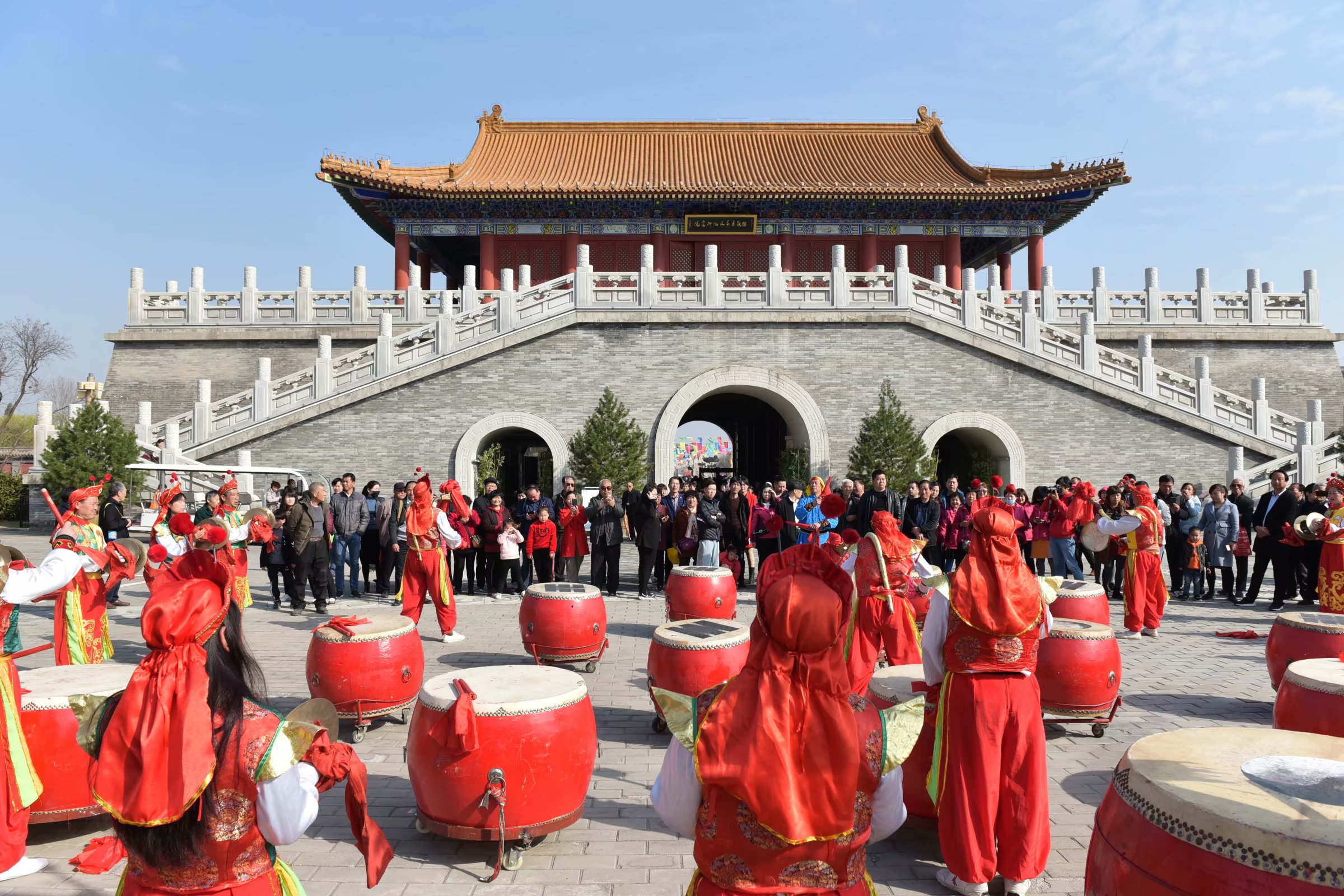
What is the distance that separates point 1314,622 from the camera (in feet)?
17.8

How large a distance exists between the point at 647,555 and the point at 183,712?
903 centimetres

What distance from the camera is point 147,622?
1.97 m

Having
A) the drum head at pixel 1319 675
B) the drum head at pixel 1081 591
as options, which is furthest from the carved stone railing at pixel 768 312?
the drum head at pixel 1319 675

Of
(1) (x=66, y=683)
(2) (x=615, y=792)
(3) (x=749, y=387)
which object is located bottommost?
(2) (x=615, y=792)

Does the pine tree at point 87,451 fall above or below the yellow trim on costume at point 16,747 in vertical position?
above

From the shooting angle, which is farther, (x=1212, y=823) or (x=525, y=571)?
(x=525, y=571)

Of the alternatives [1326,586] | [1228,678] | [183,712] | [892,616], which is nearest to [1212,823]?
[183,712]

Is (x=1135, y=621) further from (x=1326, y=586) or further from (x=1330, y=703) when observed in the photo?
(x=1330, y=703)

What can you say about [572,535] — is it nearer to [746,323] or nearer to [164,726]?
[746,323]

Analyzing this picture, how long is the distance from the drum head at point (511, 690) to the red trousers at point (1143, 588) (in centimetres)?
667

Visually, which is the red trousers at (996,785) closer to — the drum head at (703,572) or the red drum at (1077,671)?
the red drum at (1077,671)

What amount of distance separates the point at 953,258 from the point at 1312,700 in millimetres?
18408

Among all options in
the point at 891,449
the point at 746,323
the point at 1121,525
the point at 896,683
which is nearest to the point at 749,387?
the point at 746,323

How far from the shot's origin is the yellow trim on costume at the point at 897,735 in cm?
202
